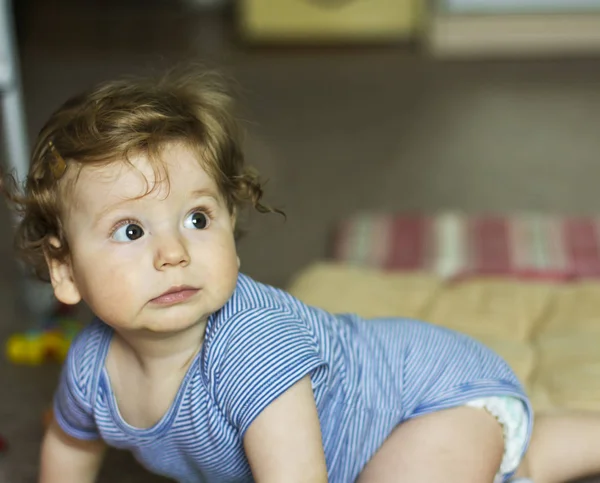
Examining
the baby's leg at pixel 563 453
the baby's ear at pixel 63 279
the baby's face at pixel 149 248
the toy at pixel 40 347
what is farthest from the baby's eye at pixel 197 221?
the toy at pixel 40 347

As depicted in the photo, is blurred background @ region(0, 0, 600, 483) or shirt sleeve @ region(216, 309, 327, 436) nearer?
shirt sleeve @ region(216, 309, 327, 436)

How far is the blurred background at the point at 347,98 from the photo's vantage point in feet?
6.10

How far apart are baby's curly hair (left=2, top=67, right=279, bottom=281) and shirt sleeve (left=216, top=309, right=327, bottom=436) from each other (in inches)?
4.9

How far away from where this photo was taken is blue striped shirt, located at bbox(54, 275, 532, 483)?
0.87 meters

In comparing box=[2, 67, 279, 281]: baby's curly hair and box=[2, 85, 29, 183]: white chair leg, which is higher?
box=[2, 67, 279, 281]: baby's curly hair

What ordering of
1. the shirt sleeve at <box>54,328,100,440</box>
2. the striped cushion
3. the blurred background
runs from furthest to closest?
the blurred background, the striped cushion, the shirt sleeve at <box>54,328,100,440</box>

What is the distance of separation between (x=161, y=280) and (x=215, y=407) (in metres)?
0.14

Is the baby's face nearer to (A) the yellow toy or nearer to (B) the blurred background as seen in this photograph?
(B) the blurred background

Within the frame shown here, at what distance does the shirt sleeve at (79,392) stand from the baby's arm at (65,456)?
0.02 meters

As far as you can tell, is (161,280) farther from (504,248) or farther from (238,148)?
(504,248)

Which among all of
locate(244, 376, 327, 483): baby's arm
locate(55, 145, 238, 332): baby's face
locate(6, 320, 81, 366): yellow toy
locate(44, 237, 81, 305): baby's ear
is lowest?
locate(6, 320, 81, 366): yellow toy

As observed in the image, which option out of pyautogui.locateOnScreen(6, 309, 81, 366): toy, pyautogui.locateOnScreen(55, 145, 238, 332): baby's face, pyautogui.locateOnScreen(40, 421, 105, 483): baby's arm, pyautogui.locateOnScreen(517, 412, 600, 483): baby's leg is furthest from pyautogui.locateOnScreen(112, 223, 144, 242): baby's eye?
pyautogui.locateOnScreen(6, 309, 81, 366): toy

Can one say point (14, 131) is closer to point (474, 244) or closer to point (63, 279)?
point (63, 279)

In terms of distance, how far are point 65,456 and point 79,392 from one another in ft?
0.37
